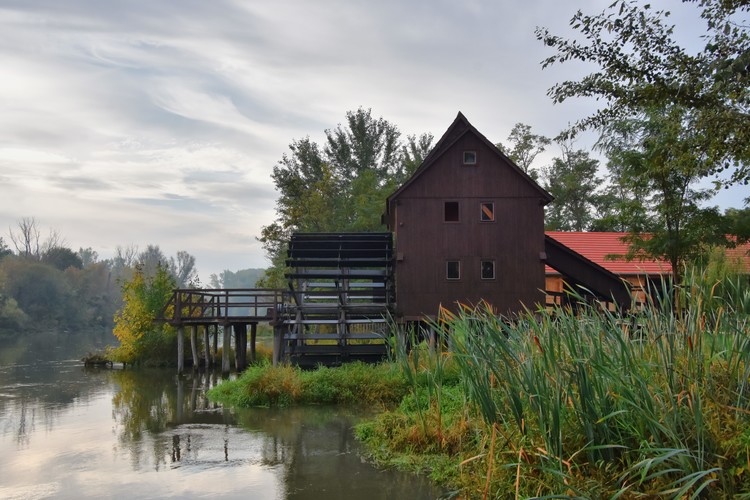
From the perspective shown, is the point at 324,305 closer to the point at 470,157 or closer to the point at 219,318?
the point at 219,318

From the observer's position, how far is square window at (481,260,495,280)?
79.5 ft

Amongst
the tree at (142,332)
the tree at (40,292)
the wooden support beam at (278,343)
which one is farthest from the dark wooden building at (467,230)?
the tree at (40,292)

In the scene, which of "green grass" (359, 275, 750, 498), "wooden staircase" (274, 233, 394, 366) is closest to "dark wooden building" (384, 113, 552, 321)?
"wooden staircase" (274, 233, 394, 366)

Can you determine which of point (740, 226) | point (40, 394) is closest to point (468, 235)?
point (740, 226)

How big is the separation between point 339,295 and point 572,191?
1078 inches

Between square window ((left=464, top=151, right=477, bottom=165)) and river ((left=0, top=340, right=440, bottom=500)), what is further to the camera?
square window ((left=464, top=151, right=477, bottom=165))

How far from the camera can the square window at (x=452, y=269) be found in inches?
957

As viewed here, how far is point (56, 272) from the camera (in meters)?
74.7

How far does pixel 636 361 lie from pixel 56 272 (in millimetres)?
76930

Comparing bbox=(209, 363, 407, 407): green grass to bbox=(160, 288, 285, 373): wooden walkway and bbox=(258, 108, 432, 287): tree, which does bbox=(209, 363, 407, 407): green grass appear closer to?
bbox=(160, 288, 285, 373): wooden walkway

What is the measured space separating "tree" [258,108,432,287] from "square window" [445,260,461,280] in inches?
743

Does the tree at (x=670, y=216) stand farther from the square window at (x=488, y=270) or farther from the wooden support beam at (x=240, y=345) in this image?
the wooden support beam at (x=240, y=345)

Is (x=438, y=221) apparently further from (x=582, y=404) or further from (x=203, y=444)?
(x=582, y=404)

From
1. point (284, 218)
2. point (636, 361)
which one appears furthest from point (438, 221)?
point (284, 218)
